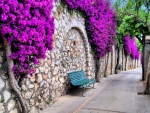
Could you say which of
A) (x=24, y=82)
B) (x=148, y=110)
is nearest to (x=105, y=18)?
(x=148, y=110)

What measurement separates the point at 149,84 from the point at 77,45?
3.26 m

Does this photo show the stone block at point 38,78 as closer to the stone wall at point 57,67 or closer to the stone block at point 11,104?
the stone wall at point 57,67

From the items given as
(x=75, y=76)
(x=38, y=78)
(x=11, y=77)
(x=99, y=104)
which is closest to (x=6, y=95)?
(x=11, y=77)

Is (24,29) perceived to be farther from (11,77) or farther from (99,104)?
(99,104)

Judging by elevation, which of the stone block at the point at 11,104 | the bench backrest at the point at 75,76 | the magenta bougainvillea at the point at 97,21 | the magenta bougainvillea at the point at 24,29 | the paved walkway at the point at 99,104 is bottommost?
the paved walkway at the point at 99,104

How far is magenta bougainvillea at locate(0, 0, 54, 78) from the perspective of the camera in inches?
123

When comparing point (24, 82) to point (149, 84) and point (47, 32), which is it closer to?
point (47, 32)

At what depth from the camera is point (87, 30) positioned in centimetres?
895

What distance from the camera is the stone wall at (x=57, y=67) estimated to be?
3610 millimetres

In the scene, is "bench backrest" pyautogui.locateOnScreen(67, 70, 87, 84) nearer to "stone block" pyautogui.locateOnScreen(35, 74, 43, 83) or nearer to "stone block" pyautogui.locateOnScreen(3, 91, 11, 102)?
"stone block" pyautogui.locateOnScreen(35, 74, 43, 83)

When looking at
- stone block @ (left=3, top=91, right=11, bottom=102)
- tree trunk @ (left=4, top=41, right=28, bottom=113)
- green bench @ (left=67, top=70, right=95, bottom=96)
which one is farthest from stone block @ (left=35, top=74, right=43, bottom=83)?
green bench @ (left=67, top=70, right=95, bottom=96)

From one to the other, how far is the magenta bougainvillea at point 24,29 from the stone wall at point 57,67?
1.06 feet

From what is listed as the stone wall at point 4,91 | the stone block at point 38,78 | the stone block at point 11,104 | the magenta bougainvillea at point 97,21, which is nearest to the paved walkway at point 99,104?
the stone block at point 38,78

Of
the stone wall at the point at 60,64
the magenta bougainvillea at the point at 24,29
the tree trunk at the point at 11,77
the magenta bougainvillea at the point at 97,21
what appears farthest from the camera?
the magenta bougainvillea at the point at 97,21
